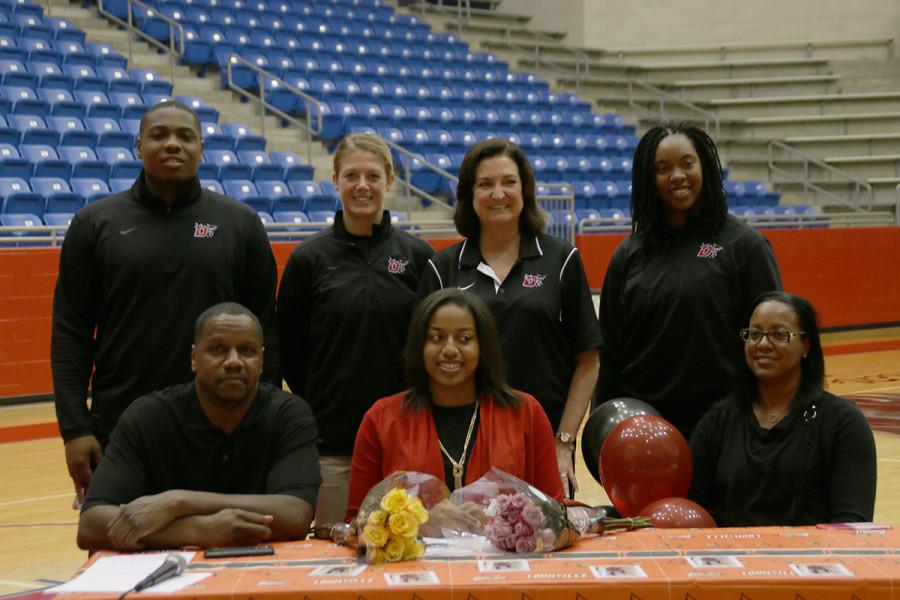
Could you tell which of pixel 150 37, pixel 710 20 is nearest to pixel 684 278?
pixel 150 37

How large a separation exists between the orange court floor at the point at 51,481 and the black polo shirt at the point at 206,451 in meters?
1.67

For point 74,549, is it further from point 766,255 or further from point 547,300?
point 766,255

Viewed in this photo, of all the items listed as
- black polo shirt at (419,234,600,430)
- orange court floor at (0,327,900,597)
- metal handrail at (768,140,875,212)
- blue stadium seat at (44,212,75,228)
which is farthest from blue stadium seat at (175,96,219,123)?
black polo shirt at (419,234,600,430)

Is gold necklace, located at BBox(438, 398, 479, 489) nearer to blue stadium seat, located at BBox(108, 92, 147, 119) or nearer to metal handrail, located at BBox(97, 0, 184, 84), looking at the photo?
blue stadium seat, located at BBox(108, 92, 147, 119)

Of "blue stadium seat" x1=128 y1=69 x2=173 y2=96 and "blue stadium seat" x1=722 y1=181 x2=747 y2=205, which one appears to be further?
"blue stadium seat" x1=722 y1=181 x2=747 y2=205

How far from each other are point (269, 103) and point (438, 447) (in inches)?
428

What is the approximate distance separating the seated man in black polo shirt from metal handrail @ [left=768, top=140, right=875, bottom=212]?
43.1 feet

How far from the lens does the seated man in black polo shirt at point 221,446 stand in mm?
2760

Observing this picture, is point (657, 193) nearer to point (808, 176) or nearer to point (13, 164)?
point (13, 164)

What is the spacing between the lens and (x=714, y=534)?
2680 mm

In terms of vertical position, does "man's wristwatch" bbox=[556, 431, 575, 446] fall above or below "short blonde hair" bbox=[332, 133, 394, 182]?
below

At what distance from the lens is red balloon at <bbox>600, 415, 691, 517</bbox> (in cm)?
314

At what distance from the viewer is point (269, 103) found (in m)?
13.3

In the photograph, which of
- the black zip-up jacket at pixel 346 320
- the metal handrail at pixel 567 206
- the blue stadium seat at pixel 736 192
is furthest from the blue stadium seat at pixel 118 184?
the blue stadium seat at pixel 736 192
